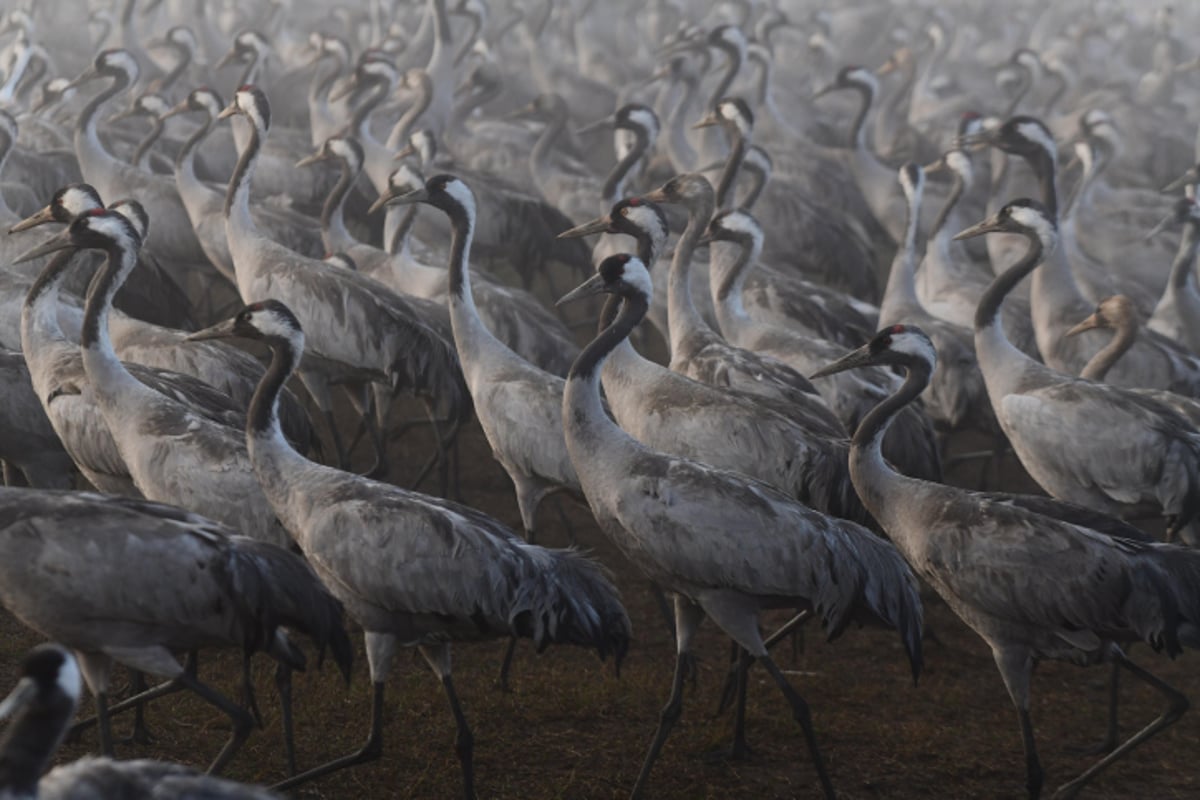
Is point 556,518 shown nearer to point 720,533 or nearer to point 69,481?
point 69,481

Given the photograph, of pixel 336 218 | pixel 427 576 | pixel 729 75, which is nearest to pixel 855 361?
pixel 427 576

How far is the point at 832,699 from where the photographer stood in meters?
7.29

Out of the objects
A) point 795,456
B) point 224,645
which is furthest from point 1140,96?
point 224,645

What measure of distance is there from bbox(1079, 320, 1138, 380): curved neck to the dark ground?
167 cm

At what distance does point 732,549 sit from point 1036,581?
1.06 meters

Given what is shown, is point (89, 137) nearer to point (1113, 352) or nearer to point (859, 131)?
point (859, 131)

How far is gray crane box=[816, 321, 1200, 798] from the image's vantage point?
5.98m

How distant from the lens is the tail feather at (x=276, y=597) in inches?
212

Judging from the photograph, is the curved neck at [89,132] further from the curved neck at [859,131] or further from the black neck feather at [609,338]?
the curved neck at [859,131]

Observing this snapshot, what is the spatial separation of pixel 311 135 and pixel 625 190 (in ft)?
10.1

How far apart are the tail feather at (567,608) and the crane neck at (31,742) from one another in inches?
90.5

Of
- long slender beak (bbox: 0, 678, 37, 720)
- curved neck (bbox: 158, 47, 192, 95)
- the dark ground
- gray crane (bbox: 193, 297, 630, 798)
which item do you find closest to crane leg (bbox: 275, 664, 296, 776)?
the dark ground

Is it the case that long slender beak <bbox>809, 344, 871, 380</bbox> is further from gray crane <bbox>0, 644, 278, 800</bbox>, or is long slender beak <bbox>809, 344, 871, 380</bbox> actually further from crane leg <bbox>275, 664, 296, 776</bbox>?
gray crane <bbox>0, 644, 278, 800</bbox>

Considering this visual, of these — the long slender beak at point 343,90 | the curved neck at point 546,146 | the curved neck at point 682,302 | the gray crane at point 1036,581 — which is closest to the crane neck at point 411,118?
the long slender beak at point 343,90
